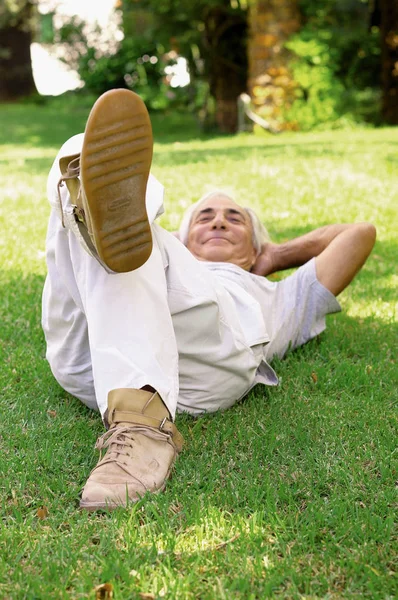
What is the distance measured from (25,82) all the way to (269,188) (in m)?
23.6

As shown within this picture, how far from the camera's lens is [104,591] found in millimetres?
1811

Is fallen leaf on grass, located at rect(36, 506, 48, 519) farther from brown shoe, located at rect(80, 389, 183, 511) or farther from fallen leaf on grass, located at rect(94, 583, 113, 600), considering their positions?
fallen leaf on grass, located at rect(94, 583, 113, 600)

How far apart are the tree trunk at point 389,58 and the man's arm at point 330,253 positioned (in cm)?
1116

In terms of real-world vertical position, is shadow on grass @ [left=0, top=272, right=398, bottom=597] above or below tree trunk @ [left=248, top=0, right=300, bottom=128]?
above

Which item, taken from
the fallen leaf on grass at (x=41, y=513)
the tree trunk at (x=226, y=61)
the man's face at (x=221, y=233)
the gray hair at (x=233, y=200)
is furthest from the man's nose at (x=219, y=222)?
the tree trunk at (x=226, y=61)

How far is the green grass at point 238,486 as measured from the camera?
187 centimetres

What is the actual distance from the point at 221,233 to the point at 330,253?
0.48 metres

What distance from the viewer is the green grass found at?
187 cm

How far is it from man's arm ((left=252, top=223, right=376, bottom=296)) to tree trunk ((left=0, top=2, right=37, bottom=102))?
2678cm

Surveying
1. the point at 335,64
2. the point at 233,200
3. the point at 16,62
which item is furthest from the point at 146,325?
the point at 16,62

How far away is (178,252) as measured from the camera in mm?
2625

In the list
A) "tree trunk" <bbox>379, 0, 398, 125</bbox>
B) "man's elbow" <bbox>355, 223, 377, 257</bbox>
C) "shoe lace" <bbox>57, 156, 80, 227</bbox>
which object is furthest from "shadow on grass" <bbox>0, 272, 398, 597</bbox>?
"tree trunk" <bbox>379, 0, 398, 125</bbox>

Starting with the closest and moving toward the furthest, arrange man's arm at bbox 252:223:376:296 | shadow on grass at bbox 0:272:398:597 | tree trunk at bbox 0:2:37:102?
shadow on grass at bbox 0:272:398:597, man's arm at bbox 252:223:376:296, tree trunk at bbox 0:2:37:102

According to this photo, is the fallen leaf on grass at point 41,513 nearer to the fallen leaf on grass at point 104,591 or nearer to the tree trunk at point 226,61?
the fallen leaf on grass at point 104,591
